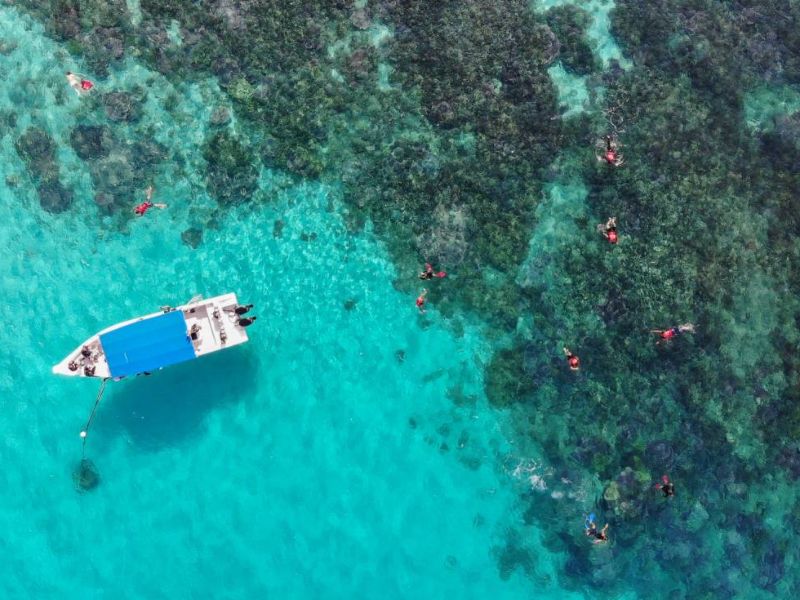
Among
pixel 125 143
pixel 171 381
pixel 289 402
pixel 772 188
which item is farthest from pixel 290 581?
pixel 772 188

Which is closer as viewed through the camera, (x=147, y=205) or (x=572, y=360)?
(x=572, y=360)

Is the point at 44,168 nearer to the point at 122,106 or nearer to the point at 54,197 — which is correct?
the point at 54,197

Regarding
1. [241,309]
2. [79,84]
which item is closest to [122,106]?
[79,84]

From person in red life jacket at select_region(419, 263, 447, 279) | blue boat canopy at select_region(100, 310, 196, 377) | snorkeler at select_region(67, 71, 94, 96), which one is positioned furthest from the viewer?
snorkeler at select_region(67, 71, 94, 96)

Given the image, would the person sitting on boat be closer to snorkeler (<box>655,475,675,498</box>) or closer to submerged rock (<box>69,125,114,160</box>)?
submerged rock (<box>69,125,114,160</box>)

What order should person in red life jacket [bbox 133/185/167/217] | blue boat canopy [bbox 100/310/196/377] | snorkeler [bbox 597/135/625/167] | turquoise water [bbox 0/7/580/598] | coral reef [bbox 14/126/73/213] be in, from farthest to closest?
1. coral reef [bbox 14/126/73/213]
2. snorkeler [bbox 597/135/625/167]
3. person in red life jacket [bbox 133/185/167/217]
4. turquoise water [bbox 0/7/580/598]
5. blue boat canopy [bbox 100/310/196/377]

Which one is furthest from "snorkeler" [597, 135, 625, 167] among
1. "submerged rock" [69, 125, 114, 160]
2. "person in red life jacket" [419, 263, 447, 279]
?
"submerged rock" [69, 125, 114, 160]
